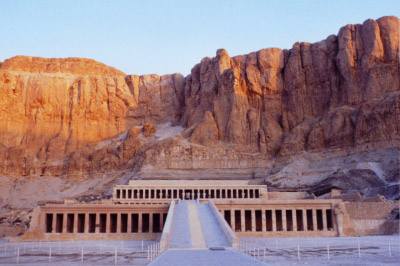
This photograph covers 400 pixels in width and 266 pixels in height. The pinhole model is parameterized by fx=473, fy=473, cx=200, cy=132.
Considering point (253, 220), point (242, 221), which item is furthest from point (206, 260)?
point (253, 220)

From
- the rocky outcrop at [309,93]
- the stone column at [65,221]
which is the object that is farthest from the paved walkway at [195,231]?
the rocky outcrop at [309,93]

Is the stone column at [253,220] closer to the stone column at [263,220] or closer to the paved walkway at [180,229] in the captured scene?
the stone column at [263,220]

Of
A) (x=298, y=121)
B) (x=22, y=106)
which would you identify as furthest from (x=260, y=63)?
(x=22, y=106)

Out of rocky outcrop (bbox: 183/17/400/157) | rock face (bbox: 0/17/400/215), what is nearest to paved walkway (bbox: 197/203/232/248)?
rock face (bbox: 0/17/400/215)

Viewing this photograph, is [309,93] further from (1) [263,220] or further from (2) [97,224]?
(2) [97,224]

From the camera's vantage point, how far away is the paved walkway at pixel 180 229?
3157 cm

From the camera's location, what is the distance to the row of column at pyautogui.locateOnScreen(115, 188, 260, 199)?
74688 mm

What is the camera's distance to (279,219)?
52406 mm

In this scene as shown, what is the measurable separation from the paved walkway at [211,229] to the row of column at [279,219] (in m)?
4.12

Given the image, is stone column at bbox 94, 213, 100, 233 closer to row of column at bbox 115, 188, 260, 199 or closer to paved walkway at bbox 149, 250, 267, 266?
row of column at bbox 115, 188, 260, 199

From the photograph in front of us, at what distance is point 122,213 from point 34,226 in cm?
892

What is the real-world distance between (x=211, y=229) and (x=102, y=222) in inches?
809


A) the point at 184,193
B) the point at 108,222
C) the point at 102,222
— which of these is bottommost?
the point at 102,222

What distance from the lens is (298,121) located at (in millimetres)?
94688
